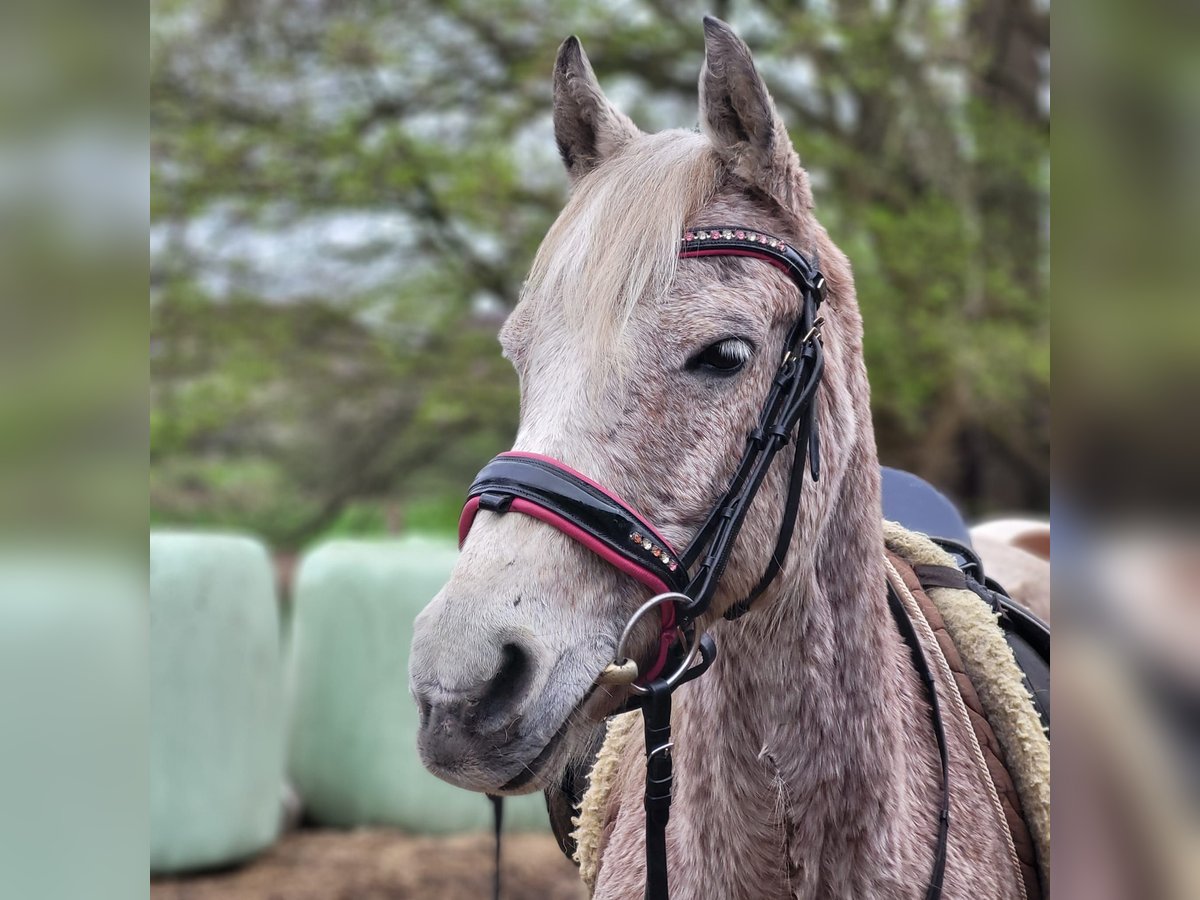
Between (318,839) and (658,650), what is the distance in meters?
4.59

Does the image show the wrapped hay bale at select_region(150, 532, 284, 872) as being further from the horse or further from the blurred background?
the horse

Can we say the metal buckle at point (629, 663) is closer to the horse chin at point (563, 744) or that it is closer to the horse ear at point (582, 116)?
the horse chin at point (563, 744)

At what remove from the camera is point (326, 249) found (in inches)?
278

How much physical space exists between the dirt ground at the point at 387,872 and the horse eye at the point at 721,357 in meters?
3.84

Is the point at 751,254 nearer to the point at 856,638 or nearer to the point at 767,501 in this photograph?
the point at 767,501

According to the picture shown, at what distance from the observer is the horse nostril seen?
1.12m

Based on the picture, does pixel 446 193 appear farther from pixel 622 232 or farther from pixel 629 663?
pixel 629 663

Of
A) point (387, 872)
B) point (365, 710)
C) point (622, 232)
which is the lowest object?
point (387, 872)

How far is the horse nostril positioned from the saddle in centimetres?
36

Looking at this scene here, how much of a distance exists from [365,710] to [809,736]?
423cm

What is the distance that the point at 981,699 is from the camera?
5.72ft
